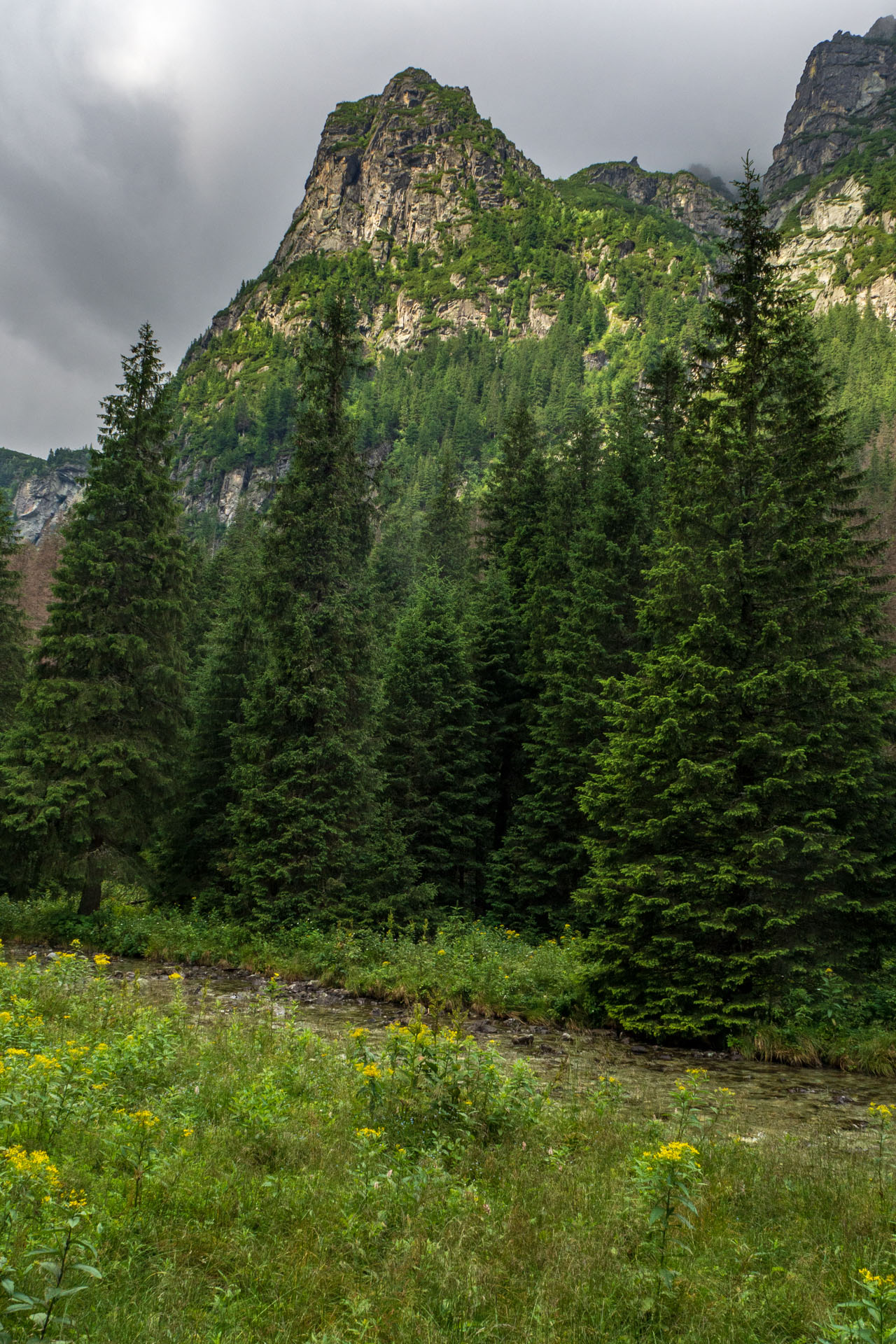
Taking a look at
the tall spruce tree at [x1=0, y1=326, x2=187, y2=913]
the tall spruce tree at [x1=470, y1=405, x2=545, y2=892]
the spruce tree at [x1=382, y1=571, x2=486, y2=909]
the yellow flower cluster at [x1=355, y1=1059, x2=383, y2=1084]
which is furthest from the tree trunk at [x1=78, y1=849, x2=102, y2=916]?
the yellow flower cluster at [x1=355, y1=1059, x2=383, y2=1084]

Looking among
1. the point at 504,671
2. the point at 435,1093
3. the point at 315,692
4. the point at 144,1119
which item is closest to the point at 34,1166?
the point at 144,1119

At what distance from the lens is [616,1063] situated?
37.3 feet

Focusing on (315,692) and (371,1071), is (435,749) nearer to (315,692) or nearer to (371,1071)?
(315,692)

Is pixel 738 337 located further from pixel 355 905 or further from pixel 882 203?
pixel 882 203

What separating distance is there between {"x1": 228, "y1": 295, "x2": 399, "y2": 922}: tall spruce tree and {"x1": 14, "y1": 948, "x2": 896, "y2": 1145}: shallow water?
13.8 ft

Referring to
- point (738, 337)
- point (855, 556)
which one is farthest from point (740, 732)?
point (738, 337)

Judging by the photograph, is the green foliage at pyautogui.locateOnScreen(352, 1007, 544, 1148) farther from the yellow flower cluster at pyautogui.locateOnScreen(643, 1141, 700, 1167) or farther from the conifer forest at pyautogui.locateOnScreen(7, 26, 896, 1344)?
the yellow flower cluster at pyautogui.locateOnScreen(643, 1141, 700, 1167)

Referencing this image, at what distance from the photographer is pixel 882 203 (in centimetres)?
18025

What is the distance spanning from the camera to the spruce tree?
25344mm

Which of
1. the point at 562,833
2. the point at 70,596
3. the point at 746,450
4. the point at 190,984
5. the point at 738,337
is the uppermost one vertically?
the point at 738,337

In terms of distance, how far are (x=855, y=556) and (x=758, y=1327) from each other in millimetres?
14862

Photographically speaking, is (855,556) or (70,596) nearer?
(855,556)

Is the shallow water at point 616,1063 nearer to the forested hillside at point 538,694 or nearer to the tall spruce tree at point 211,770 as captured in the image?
the forested hillside at point 538,694

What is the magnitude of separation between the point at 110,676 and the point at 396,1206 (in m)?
19.9
